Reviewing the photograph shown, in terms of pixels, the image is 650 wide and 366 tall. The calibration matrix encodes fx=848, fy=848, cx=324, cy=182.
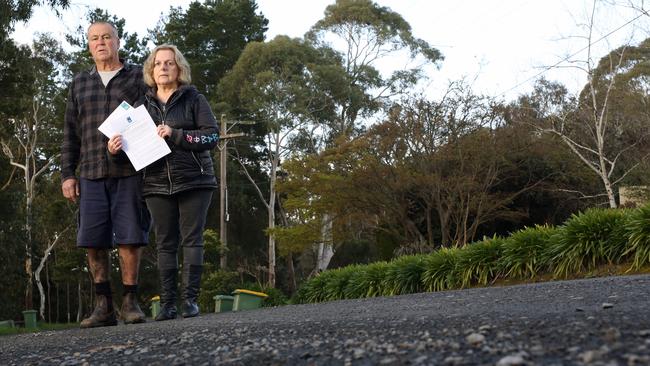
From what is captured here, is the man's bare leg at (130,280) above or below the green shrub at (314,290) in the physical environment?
above

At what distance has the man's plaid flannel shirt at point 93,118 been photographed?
570cm

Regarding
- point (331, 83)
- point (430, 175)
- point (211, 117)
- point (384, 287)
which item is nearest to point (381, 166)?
point (430, 175)

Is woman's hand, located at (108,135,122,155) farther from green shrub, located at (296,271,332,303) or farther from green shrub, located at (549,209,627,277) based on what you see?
green shrub, located at (296,271,332,303)

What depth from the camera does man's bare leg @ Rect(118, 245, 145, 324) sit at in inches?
225

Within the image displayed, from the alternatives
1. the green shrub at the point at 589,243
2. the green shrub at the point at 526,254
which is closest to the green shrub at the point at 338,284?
the green shrub at the point at 526,254

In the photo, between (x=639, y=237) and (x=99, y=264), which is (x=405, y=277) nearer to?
(x=639, y=237)

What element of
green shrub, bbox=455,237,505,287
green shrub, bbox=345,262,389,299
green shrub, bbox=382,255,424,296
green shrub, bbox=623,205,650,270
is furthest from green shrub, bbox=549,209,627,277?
green shrub, bbox=345,262,389,299

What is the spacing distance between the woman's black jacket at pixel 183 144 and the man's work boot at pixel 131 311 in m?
0.73

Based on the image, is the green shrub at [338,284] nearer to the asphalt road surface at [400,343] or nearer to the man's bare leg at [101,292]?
the man's bare leg at [101,292]

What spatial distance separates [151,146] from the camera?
5570 millimetres

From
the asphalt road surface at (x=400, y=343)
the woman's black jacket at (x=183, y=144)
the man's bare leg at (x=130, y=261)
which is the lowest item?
the asphalt road surface at (x=400, y=343)

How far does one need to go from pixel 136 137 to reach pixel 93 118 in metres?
0.49

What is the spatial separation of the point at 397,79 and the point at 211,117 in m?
33.3

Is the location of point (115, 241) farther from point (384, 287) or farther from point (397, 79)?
point (397, 79)
